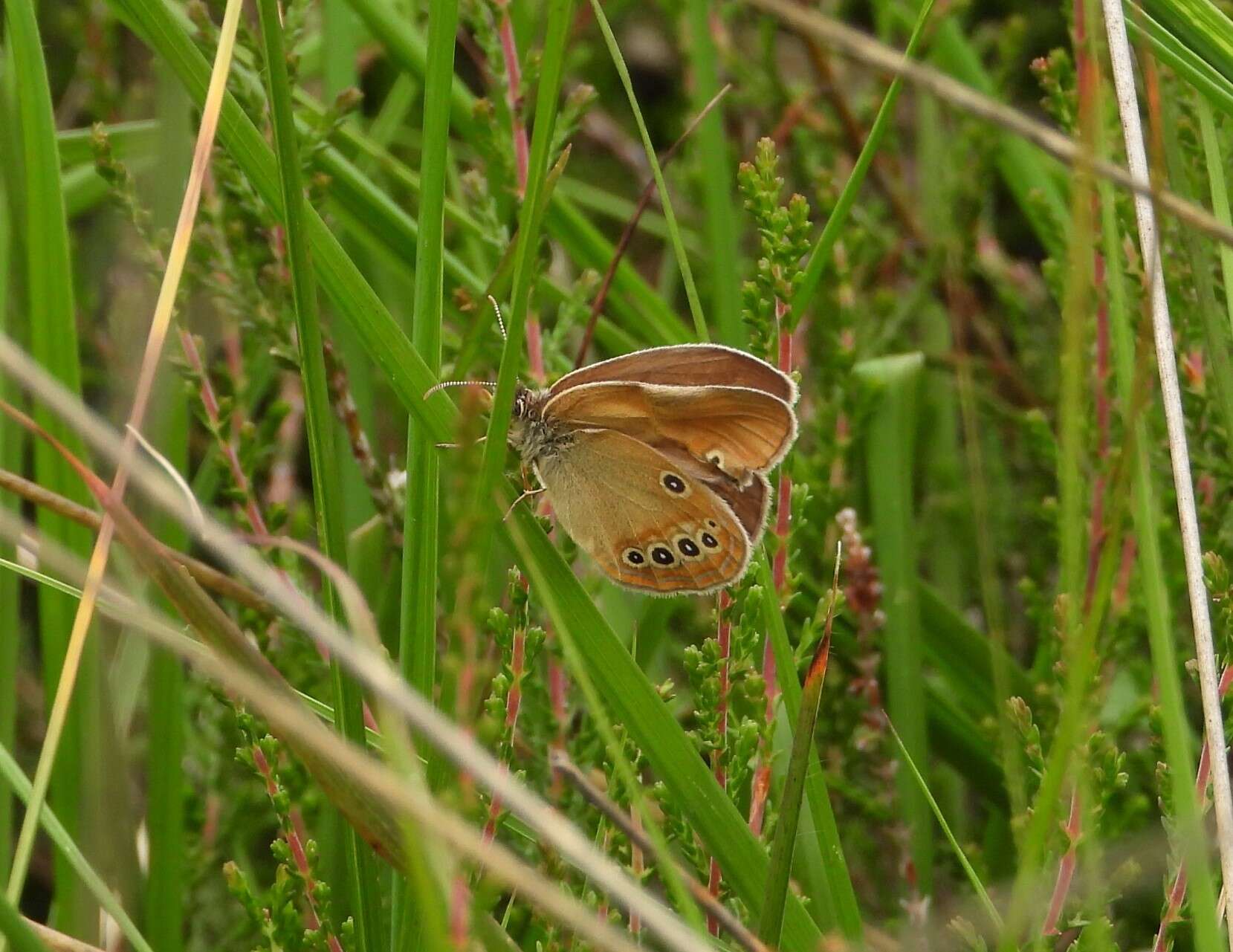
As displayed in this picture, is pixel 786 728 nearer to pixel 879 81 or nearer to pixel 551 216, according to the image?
pixel 551 216

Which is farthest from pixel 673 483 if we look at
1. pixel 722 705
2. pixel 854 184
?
pixel 854 184

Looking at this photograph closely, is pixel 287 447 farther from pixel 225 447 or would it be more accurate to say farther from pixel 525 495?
pixel 525 495

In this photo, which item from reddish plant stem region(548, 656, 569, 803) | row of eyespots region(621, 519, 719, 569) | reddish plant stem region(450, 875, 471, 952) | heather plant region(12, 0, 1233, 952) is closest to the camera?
reddish plant stem region(450, 875, 471, 952)

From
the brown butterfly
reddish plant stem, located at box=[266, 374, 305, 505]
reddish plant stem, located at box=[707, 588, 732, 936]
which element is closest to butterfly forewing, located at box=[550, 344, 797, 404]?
the brown butterfly

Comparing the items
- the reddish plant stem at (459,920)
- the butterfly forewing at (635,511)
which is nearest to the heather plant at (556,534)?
the reddish plant stem at (459,920)

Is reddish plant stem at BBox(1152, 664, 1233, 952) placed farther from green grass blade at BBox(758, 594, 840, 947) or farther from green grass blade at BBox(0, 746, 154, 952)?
green grass blade at BBox(0, 746, 154, 952)

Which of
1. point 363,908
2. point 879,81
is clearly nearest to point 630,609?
point 363,908
